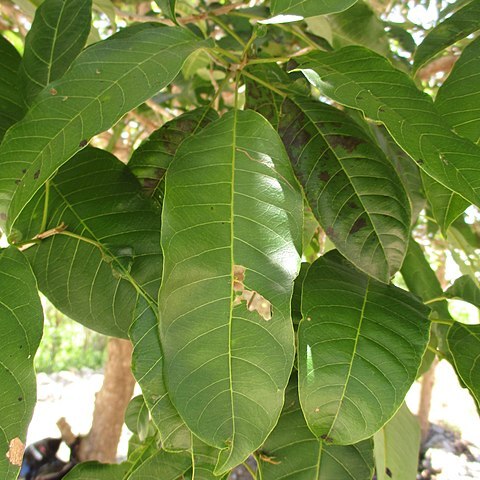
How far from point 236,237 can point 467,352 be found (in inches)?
13.2

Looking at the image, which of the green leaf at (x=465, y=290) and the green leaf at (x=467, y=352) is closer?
the green leaf at (x=467, y=352)

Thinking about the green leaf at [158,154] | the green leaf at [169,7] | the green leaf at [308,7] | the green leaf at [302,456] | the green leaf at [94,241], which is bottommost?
the green leaf at [302,456]

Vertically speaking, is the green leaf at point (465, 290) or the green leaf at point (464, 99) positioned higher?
the green leaf at point (464, 99)

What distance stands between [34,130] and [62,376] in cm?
534

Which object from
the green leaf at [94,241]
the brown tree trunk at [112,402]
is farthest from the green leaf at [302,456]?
the brown tree trunk at [112,402]

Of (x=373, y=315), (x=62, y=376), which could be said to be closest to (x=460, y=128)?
(x=373, y=315)

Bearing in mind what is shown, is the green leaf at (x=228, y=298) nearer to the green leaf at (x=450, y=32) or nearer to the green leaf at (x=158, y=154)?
the green leaf at (x=158, y=154)

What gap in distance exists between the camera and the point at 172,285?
1.76 ft

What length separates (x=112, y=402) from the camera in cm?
254

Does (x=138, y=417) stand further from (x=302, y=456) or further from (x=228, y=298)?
(x=228, y=298)

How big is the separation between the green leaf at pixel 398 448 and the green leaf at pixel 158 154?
0.47m

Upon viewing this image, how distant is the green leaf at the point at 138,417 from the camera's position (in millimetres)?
836

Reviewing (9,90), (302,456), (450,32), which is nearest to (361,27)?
(450,32)

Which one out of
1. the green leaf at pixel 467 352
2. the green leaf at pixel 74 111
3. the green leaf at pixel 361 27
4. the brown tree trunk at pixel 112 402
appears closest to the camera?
the green leaf at pixel 74 111
